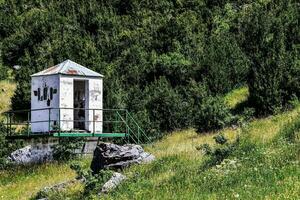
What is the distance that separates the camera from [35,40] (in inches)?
2296

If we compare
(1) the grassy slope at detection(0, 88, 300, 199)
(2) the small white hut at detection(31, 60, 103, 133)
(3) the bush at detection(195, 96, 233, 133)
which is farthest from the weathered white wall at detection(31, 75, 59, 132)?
(1) the grassy slope at detection(0, 88, 300, 199)

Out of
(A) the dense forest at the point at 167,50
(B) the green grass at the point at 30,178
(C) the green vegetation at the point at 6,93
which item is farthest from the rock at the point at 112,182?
(C) the green vegetation at the point at 6,93

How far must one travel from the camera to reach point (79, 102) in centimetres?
3284

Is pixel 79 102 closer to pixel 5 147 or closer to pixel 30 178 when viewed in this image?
pixel 5 147

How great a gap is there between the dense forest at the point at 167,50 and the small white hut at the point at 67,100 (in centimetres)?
385

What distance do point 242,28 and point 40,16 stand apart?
2335 cm

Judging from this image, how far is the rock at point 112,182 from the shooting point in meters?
15.4

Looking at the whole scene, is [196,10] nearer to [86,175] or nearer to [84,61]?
[84,61]

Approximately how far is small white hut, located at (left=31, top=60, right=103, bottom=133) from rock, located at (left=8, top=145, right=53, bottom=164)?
40.4 inches

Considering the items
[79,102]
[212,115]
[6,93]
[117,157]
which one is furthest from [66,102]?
[6,93]

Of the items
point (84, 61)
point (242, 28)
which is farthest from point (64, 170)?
point (242, 28)

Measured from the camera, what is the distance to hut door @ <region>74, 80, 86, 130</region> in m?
32.4

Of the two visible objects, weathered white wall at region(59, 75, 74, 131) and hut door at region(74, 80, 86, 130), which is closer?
weathered white wall at region(59, 75, 74, 131)

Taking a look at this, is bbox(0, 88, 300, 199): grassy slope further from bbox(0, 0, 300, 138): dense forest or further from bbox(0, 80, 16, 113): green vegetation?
bbox(0, 80, 16, 113): green vegetation
